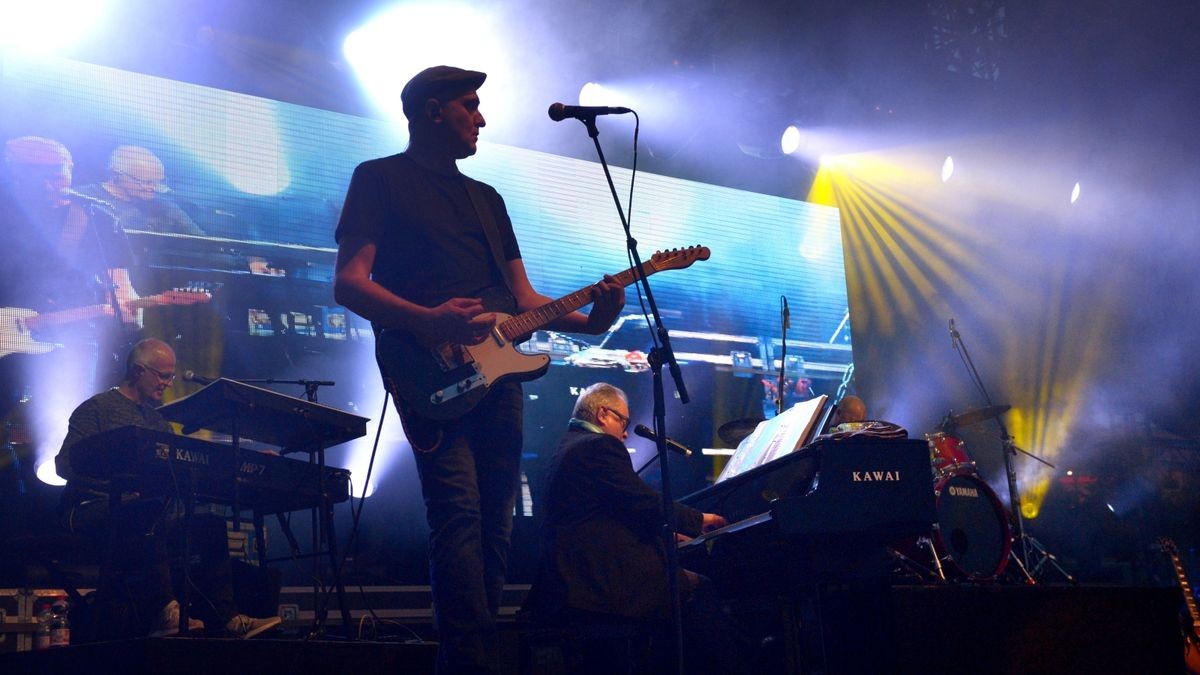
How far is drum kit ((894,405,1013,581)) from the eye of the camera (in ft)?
16.2

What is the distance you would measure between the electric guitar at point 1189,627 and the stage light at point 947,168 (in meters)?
3.63

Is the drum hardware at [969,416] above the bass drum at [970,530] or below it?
above

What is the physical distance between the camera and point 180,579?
4.08 meters

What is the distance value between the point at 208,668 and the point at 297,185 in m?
4.05

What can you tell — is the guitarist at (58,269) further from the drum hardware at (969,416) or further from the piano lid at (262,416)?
the drum hardware at (969,416)

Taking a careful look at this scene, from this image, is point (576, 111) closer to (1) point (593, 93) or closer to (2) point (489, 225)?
(2) point (489, 225)

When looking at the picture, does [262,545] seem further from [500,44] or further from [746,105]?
[746,105]

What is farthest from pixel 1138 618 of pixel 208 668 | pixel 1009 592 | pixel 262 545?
pixel 262 545

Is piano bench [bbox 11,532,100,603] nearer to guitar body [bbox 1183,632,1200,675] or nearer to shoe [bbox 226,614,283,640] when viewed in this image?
shoe [bbox 226,614,283,640]

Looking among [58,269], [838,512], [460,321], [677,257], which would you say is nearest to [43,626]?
[58,269]

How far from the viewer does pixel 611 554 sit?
11.5 feet

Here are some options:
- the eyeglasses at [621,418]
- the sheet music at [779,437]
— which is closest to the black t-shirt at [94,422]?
the eyeglasses at [621,418]

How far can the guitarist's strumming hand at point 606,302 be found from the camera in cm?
290

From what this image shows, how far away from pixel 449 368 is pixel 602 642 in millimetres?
1670
